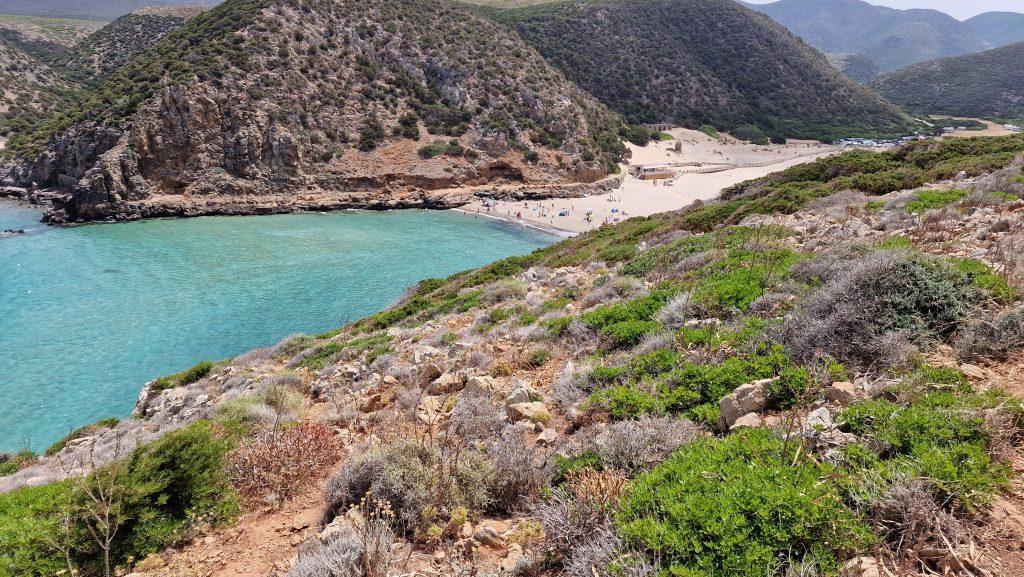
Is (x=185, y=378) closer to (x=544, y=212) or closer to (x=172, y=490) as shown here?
(x=172, y=490)

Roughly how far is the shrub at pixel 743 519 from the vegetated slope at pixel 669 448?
0.05 ft

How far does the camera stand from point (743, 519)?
8.54 feet

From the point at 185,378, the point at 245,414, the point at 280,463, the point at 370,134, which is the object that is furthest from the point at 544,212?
the point at 280,463

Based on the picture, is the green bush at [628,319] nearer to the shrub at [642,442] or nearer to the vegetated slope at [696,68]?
the shrub at [642,442]

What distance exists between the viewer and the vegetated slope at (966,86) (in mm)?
98562

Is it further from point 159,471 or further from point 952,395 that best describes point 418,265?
point 952,395

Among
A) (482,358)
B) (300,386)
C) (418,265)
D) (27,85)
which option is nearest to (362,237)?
(418,265)

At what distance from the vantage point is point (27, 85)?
6022cm

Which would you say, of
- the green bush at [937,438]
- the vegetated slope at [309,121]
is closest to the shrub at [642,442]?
the green bush at [937,438]

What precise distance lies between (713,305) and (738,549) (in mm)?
4573

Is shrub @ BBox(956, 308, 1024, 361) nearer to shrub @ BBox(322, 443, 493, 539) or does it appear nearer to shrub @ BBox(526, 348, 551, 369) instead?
shrub @ BBox(322, 443, 493, 539)

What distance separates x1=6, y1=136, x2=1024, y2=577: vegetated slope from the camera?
2596 mm

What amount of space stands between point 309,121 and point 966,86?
148 m

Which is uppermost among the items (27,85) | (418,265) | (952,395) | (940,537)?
(27,85)
